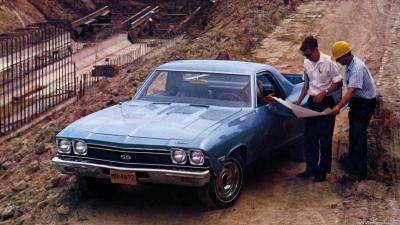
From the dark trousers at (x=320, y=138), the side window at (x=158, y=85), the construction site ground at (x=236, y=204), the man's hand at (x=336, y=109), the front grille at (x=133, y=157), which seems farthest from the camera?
the side window at (x=158, y=85)

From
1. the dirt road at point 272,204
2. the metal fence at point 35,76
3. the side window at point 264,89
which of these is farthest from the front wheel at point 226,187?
the metal fence at point 35,76

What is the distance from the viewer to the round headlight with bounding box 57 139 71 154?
265 inches

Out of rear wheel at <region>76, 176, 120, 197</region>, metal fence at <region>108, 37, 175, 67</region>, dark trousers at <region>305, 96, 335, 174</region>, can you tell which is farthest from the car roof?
metal fence at <region>108, 37, 175, 67</region>

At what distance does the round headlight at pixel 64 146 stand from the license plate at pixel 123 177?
2.05ft

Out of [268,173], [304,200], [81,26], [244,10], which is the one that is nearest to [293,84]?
[268,173]

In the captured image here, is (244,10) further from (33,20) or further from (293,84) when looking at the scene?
(293,84)

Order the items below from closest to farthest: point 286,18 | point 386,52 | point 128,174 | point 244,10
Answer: point 128,174
point 386,52
point 286,18
point 244,10

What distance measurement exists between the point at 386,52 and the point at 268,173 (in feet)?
30.3

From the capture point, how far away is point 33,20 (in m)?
26.2

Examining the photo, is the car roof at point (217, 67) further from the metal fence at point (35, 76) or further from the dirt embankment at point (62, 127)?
the metal fence at point (35, 76)

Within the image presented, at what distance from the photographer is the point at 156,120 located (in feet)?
22.7

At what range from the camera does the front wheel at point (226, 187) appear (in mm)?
6562

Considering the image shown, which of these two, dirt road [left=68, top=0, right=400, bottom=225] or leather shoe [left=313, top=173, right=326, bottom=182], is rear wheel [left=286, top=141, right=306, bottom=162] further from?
leather shoe [left=313, top=173, right=326, bottom=182]

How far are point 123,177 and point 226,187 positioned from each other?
1150 millimetres
